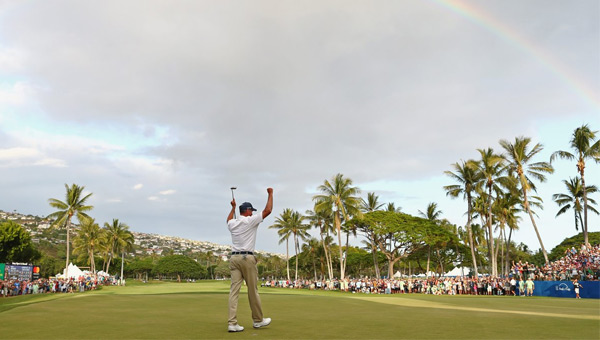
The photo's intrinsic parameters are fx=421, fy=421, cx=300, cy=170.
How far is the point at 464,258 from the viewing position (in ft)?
252

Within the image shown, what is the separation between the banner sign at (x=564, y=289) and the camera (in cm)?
2712

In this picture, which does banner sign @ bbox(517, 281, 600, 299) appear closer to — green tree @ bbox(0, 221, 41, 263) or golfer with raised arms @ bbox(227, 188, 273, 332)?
golfer with raised arms @ bbox(227, 188, 273, 332)

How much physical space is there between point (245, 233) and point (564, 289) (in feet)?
97.5

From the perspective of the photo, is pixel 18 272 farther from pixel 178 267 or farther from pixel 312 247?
pixel 178 267

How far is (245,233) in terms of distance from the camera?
7641 millimetres

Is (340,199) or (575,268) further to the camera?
(340,199)

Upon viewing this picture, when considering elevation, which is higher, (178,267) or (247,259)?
(247,259)

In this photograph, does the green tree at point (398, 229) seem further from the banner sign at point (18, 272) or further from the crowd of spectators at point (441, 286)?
the banner sign at point (18, 272)

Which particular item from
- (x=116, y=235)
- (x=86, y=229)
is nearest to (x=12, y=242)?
(x=86, y=229)

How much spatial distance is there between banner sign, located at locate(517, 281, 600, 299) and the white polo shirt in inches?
1112

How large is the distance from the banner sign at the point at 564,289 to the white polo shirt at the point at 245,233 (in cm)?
2823

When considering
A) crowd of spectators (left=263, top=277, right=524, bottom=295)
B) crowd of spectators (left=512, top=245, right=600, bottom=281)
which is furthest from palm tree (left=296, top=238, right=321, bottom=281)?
crowd of spectators (left=512, top=245, right=600, bottom=281)

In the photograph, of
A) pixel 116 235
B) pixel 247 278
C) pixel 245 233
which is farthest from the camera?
pixel 116 235

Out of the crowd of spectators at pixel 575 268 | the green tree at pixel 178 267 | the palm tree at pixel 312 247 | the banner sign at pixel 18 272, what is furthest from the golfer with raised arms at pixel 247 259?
the green tree at pixel 178 267
